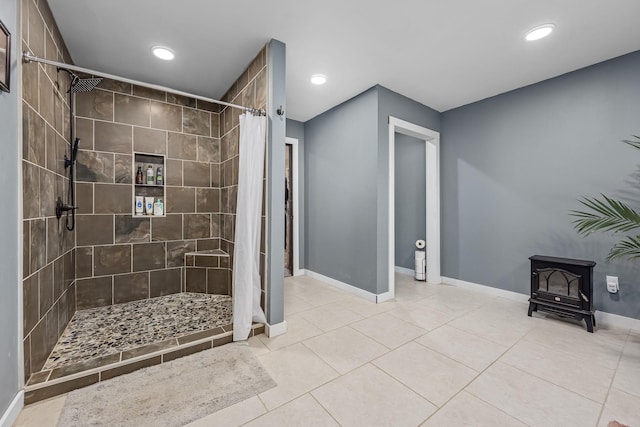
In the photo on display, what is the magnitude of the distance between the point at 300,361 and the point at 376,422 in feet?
2.21

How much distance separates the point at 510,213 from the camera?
3.08 meters

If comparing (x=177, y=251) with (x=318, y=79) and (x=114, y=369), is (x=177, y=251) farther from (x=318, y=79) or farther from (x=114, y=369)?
(x=318, y=79)

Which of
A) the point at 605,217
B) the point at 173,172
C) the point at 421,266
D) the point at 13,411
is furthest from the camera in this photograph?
the point at 421,266

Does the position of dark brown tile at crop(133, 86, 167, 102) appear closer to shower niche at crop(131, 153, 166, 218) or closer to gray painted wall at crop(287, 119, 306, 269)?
shower niche at crop(131, 153, 166, 218)

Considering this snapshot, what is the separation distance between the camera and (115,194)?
2801 millimetres

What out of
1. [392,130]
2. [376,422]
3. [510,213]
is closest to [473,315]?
[510,213]

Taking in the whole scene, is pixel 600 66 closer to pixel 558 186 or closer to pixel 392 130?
pixel 558 186

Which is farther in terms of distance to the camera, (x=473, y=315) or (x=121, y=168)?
(x=121, y=168)

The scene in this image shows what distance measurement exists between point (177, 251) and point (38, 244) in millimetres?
1532

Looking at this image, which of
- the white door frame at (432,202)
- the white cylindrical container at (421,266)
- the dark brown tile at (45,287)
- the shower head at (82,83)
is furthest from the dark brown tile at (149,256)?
the white cylindrical container at (421,266)

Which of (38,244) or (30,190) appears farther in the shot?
(38,244)

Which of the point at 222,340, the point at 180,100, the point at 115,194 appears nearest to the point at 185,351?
the point at 222,340

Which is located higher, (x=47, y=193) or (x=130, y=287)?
(x=47, y=193)

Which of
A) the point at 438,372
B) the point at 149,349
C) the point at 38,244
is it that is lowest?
the point at 438,372
